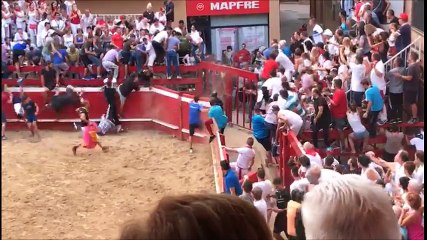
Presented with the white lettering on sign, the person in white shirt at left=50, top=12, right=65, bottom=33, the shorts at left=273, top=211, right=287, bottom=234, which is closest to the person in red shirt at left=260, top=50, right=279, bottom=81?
the person in white shirt at left=50, top=12, right=65, bottom=33

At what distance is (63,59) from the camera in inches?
499

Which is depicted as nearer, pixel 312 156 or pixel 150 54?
pixel 312 156

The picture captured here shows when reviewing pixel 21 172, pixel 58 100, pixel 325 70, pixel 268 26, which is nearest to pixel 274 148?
pixel 325 70

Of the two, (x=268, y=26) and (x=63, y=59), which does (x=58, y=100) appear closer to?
(x=63, y=59)

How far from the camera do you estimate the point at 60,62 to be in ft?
41.3

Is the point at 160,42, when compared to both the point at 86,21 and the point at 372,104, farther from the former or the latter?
the point at 372,104

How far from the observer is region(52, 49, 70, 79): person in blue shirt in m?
12.2

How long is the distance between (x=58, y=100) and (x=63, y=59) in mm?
694

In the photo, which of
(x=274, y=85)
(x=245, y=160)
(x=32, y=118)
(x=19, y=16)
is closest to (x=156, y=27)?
(x=32, y=118)

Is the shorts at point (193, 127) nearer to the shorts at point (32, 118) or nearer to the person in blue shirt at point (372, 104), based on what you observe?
the shorts at point (32, 118)

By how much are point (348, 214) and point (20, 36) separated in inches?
459

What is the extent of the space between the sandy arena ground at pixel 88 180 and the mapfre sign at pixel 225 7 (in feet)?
17.5

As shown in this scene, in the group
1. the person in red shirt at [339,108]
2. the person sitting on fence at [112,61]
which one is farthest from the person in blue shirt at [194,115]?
the person in red shirt at [339,108]

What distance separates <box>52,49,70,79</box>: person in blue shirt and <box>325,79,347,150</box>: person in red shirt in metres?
5.05
